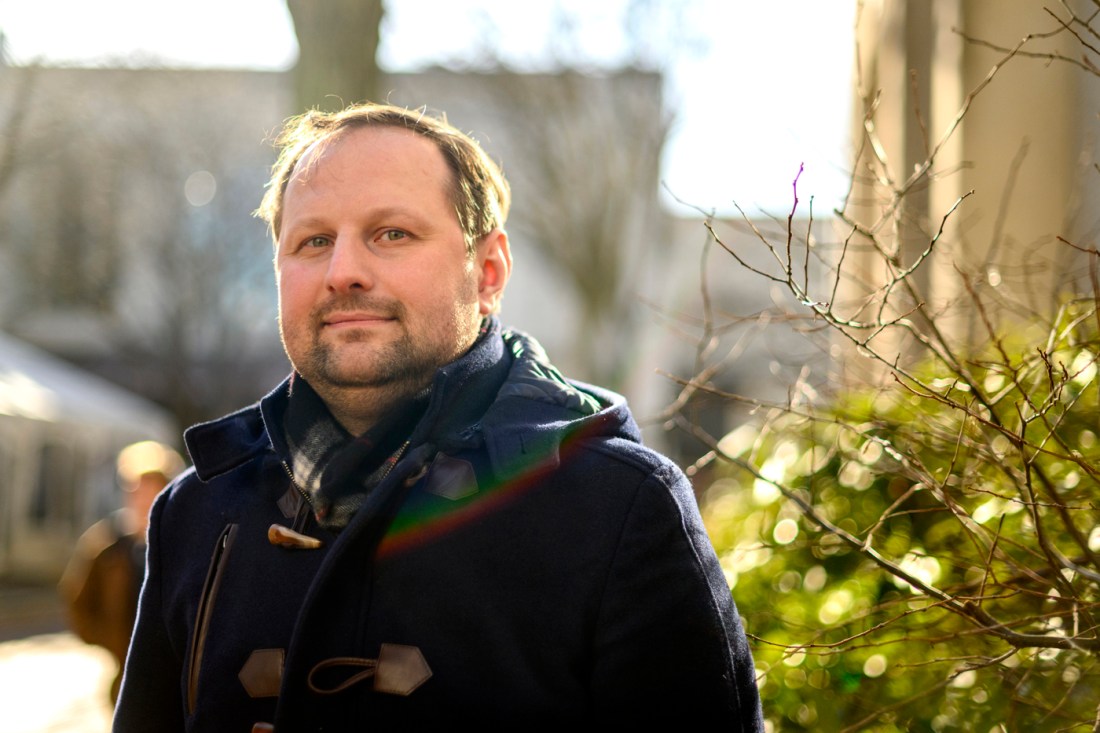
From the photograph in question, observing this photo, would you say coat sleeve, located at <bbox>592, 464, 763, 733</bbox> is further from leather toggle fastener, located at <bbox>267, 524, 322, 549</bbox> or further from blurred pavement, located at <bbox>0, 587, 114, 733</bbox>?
blurred pavement, located at <bbox>0, 587, 114, 733</bbox>

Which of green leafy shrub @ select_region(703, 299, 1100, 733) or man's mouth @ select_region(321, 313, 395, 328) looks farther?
man's mouth @ select_region(321, 313, 395, 328)

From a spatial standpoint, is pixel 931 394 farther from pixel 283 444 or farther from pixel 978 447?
pixel 283 444

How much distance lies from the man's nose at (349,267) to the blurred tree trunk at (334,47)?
4.37m

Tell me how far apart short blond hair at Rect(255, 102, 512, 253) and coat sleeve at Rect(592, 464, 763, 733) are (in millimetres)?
643

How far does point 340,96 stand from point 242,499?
422cm

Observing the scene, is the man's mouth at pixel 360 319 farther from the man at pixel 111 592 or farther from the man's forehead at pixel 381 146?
the man at pixel 111 592

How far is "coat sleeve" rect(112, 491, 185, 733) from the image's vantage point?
2.30 metres

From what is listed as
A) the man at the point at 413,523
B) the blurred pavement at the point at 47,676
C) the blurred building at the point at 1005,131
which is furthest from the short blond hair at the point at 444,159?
the blurred pavement at the point at 47,676

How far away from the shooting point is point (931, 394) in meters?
1.89

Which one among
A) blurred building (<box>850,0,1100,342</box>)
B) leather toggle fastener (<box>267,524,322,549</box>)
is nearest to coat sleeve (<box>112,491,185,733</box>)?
leather toggle fastener (<box>267,524,322,549</box>)

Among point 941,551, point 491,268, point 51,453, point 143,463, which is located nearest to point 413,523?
point 491,268

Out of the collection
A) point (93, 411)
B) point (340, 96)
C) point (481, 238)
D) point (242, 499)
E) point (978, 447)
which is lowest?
point (93, 411)

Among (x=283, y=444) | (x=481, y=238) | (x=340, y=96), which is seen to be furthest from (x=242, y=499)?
(x=340, y=96)

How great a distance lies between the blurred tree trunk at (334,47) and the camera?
636cm
